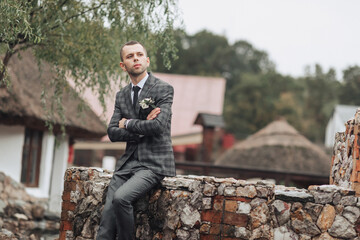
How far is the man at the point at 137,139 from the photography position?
446 centimetres

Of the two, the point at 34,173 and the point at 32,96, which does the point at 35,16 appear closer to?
the point at 32,96

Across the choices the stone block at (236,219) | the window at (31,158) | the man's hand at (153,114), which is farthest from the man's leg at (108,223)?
the window at (31,158)

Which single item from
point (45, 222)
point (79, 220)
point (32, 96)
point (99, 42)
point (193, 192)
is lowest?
point (45, 222)

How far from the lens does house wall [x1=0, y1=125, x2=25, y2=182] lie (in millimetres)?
12469

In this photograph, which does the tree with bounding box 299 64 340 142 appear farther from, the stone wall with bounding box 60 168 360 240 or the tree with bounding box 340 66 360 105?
the stone wall with bounding box 60 168 360 240

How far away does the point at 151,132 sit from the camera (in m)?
4.55

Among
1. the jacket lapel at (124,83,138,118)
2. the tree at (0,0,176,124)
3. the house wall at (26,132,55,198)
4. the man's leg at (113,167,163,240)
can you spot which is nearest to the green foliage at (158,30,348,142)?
the house wall at (26,132,55,198)

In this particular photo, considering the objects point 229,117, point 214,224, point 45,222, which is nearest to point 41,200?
point 45,222

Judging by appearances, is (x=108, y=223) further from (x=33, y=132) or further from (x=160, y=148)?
(x=33, y=132)

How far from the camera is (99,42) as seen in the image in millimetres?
8633

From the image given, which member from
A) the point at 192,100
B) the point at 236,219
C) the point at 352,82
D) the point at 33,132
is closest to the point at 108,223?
the point at 236,219

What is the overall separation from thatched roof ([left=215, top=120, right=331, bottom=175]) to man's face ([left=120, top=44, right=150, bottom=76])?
14369mm

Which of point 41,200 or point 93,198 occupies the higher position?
point 93,198

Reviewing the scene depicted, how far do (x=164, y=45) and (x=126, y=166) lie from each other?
419 cm
